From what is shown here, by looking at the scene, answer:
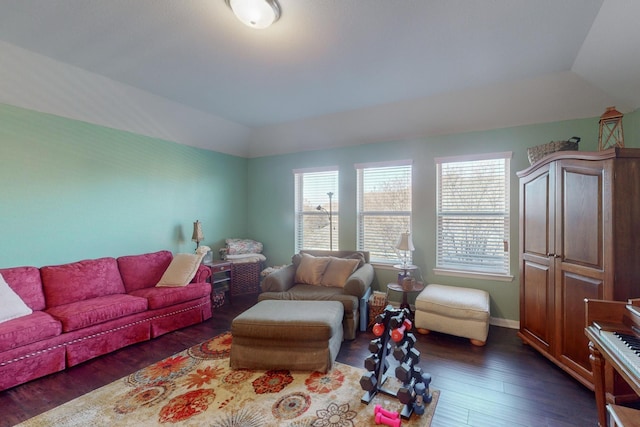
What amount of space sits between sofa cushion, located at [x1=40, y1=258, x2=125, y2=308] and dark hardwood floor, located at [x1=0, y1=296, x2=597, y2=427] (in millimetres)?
731

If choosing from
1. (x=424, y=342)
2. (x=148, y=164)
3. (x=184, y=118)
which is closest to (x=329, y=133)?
(x=184, y=118)

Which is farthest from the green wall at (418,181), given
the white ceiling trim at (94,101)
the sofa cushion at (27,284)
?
the sofa cushion at (27,284)

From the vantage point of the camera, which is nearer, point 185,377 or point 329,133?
point 185,377

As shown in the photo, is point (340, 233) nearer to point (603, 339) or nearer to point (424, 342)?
point (424, 342)

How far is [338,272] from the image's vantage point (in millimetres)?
3553

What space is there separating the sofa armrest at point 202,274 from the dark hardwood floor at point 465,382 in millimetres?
686

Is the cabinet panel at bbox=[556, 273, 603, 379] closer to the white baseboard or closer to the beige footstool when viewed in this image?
the beige footstool

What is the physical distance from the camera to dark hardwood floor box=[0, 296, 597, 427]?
1.88 m

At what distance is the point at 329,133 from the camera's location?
4258 mm

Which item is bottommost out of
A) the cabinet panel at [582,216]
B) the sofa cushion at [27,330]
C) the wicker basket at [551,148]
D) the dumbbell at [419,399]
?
the dumbbell at [419,399]

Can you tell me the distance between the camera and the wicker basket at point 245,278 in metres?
4.39

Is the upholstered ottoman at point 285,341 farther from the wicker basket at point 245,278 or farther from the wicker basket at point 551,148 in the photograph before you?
the wicker basket at point 551,148

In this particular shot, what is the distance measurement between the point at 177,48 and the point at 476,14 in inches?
92.8

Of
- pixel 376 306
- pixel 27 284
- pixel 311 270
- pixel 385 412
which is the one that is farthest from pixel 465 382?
pixel 27 284
